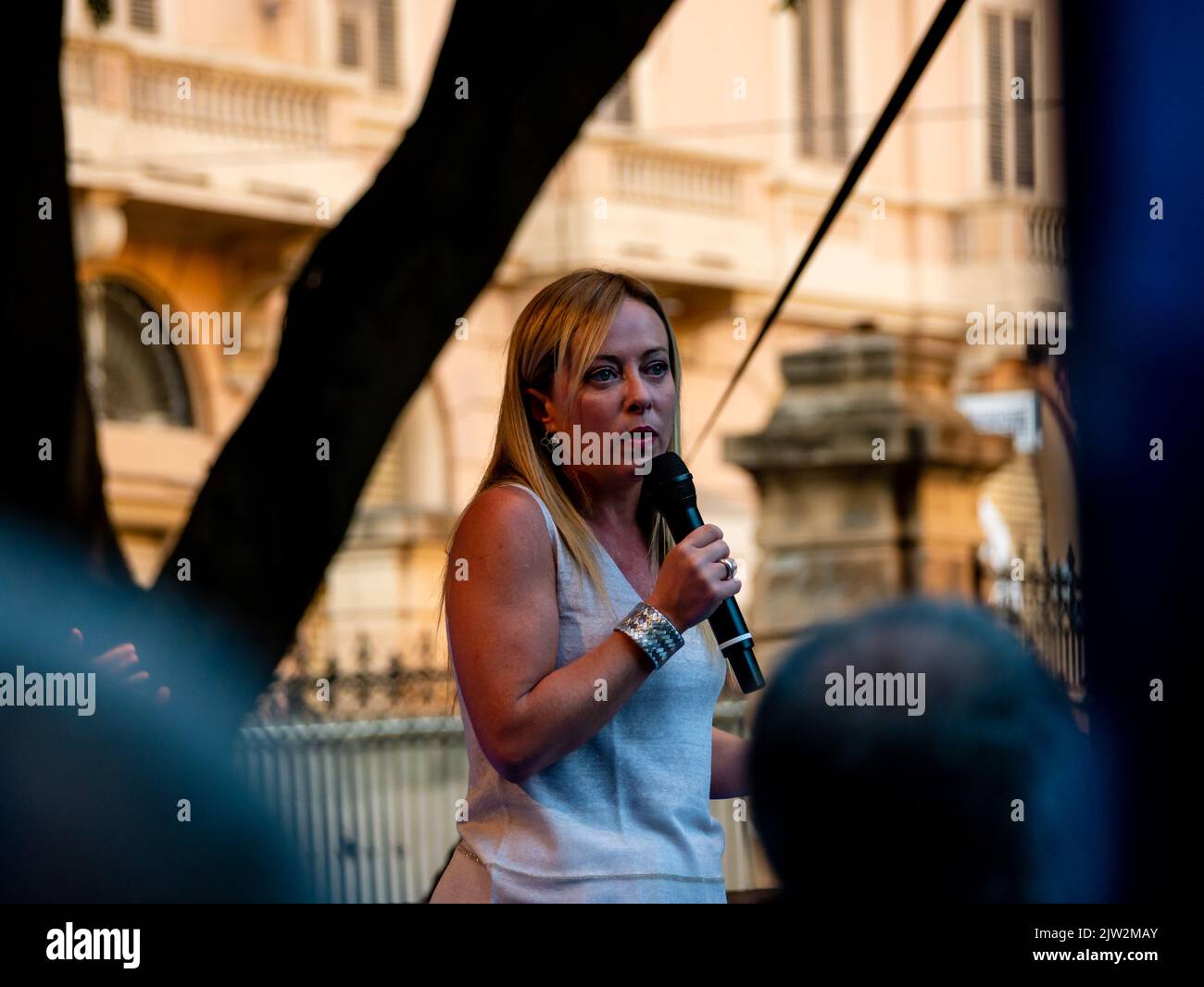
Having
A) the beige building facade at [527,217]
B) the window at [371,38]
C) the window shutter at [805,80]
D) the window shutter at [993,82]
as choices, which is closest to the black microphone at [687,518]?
the beige building facade at [527,217]

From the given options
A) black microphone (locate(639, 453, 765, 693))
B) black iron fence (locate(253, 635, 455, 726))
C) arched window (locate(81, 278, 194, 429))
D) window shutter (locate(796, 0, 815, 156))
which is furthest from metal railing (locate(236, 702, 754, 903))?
window shutter (locate(796, 0, 815, 156))

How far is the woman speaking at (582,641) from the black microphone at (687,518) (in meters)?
0.04

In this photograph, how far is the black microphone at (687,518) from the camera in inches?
103

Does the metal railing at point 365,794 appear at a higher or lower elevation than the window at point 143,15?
lower

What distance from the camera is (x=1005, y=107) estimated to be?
819 inches

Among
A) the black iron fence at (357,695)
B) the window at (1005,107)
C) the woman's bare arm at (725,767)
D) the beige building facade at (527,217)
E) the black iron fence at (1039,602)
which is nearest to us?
the woman's bare arm at (725,767)

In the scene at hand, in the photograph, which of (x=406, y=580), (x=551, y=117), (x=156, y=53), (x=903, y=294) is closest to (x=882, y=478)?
(x=551, y=117)

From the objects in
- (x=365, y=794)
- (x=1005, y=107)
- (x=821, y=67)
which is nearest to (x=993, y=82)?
(x=1005, y=107)

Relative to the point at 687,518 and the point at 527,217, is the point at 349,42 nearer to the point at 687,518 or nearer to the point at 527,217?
the point at 527,217

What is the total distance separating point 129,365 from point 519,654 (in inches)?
578

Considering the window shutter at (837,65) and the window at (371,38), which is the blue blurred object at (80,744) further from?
the window shutter at (837,65)

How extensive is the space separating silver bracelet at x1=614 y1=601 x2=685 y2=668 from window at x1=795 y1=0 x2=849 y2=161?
61.4 feet

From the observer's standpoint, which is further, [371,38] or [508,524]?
[371,38]
